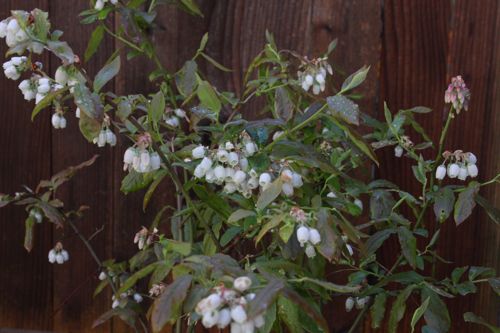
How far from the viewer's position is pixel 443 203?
1701 mm

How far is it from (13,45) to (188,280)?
0.55 metres

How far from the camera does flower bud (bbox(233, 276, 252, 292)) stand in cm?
111

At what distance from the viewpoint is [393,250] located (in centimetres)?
226

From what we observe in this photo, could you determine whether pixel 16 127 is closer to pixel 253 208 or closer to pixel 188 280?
pixel 253 208

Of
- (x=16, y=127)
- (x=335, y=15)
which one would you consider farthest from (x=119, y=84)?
(x=335, y=15)

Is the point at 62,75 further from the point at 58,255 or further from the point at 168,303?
the point at 58,255

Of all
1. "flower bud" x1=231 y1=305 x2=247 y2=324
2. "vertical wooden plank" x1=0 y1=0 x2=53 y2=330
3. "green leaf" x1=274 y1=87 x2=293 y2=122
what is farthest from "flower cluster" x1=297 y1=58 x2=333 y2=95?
"vertical wooden plank" x1=0 y1=0 x2=53 y2=330

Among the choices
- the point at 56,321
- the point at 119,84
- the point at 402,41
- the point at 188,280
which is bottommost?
the point at 56,321

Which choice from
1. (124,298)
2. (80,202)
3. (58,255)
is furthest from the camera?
(80,202)

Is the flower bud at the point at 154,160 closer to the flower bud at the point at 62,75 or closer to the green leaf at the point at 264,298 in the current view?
the flower bud at the point at 62,75

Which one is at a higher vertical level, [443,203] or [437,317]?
[443,203]

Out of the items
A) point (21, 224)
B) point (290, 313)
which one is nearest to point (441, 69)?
point (290, 313)

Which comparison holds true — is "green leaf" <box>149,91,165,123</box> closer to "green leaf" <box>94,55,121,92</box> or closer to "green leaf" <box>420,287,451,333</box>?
"green leaf" <box>94,55,121,92</box>

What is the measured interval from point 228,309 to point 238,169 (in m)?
0.37
